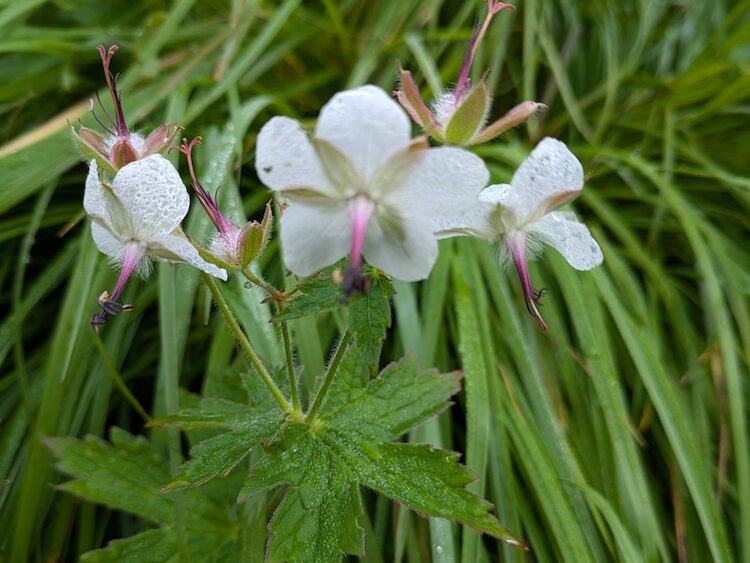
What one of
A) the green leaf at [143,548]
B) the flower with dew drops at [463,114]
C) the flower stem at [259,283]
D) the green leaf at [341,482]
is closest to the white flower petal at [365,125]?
the flower with dew drops at [463,114]

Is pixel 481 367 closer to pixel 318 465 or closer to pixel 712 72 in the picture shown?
pixel 318 465

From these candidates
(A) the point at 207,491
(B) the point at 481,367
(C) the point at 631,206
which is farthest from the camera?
(C) the point at 631,206

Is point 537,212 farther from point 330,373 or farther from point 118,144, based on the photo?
point 118,144

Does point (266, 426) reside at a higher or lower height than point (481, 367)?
lower

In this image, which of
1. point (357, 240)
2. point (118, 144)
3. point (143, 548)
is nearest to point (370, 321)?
point (357, 240)

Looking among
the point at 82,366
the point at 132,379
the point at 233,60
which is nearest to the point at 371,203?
the point at 82,366

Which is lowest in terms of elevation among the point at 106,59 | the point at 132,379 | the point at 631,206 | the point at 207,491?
the point at 207,491

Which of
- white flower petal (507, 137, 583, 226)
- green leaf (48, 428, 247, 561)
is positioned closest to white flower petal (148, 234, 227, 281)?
white flower petal (507, 137, 583, 226)
